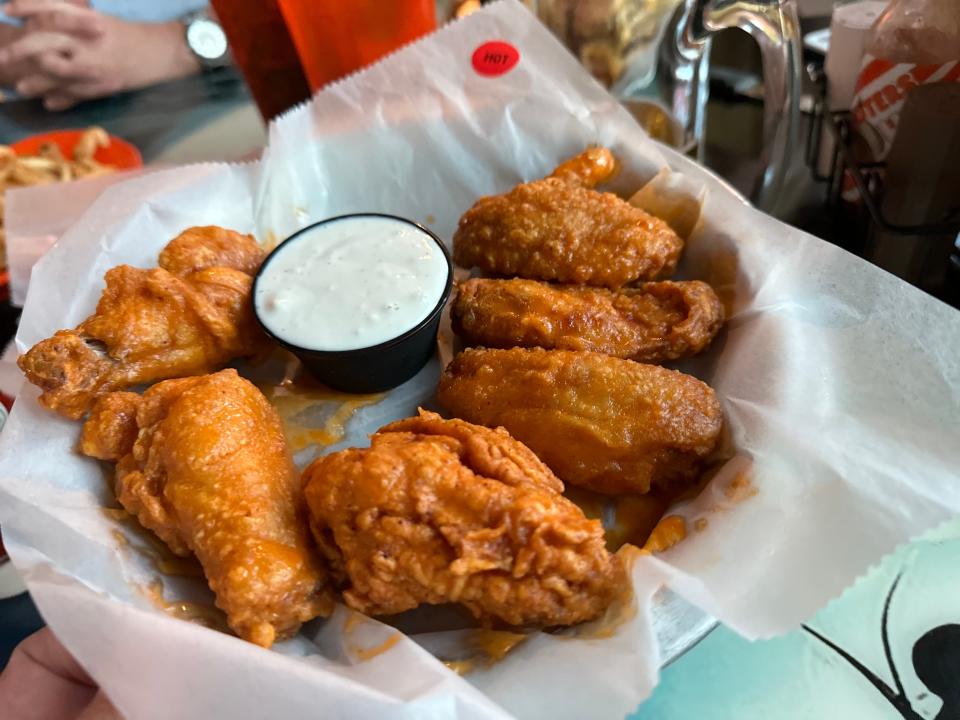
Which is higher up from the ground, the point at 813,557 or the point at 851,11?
the point at 851,11

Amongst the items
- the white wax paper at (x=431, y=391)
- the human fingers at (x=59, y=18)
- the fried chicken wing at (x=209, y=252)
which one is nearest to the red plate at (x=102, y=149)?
the human fingers at (x=59, y=18)

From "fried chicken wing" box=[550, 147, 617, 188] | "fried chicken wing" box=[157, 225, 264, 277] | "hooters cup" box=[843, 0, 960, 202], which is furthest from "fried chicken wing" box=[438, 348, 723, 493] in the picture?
"hooters cup" box=[843, 0, 960, 202]

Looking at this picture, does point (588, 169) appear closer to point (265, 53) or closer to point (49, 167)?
point (265, 53)

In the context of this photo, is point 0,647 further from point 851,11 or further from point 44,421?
point 851,11

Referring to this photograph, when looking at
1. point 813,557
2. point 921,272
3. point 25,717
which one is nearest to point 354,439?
point 25,717

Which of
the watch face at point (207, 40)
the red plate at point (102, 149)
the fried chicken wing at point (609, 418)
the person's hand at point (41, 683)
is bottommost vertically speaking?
the person's hand at point (41, 683)

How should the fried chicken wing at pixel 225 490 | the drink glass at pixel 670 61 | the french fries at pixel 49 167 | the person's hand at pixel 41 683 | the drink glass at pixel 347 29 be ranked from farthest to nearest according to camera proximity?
the french fries at pixel 49 167, the drink glass at pixel 347 29, the drink glass at pixel 670 61, the person's hand at pixel 41 683, the fried chicken wing at pixel 225 490

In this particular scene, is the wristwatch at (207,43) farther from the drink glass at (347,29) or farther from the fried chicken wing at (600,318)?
the fried chicken wing at (600,318)
